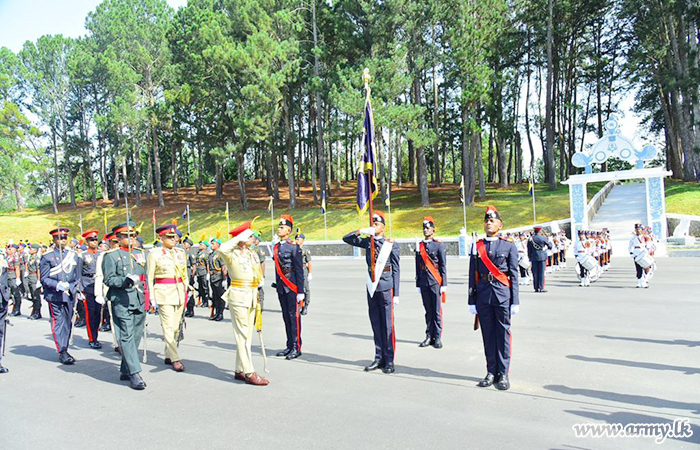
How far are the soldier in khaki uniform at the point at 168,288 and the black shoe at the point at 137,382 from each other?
0.68m

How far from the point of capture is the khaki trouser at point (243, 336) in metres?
6.32

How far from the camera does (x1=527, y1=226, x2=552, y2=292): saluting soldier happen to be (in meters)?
13.9

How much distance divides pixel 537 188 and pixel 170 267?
39.4m

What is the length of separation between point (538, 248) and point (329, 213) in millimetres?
25233

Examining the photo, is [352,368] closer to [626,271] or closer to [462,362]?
[462,362]

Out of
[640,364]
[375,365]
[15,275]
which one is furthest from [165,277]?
[15,275]

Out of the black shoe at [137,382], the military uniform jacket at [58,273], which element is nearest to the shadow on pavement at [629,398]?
the black shoe at [137,382]

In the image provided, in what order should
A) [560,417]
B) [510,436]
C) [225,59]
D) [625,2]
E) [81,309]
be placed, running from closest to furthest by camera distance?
[510,436], [560,417], [81,309], [225,59], [625,2]

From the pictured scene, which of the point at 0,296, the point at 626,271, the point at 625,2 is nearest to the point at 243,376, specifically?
the point at 0,296

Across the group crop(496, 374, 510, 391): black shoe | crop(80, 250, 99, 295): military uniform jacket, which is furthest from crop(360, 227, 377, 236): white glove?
crop(80, 250, 99, 295): military uniform jacket

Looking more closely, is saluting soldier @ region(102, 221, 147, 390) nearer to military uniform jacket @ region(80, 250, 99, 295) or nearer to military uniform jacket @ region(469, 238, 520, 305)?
military uniform jacket @ region(80, 250, 99, 295)

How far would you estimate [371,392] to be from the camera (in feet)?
19.1

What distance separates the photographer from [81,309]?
11812 millimetres

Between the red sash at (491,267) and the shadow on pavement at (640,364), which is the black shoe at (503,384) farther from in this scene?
the shadow on pavement at (640,364)
